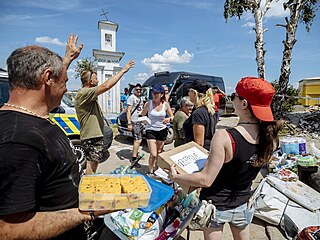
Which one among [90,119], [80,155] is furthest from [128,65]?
[80,155]

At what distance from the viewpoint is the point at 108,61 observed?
40.7 feet

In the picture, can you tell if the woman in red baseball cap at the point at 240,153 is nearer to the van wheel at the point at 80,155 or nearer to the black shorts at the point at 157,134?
the van wheel at the point at 80,155

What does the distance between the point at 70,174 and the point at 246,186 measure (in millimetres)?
1351

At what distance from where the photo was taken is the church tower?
40.1 feet

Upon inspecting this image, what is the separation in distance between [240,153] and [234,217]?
613 millimetres

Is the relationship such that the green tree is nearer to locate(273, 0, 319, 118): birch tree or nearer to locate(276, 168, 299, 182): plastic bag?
locate(273, 0, 319, 118): birch tree

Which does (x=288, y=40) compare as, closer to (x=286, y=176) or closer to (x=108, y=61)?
(x=286, y=176)

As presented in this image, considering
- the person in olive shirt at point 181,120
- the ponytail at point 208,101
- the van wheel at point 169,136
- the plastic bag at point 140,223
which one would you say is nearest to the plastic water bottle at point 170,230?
the plastic bag at point 140,223

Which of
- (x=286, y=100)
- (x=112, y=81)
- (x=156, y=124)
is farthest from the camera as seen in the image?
(x=286, y=100)

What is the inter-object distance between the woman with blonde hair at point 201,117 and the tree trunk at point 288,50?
280 inches

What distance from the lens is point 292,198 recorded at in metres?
2.94

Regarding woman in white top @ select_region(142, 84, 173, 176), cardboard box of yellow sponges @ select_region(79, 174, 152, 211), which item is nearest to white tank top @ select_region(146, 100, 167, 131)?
woman in white top @ select_region(142, 84, 173, 176)

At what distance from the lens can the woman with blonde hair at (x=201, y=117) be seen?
2617 millimetres

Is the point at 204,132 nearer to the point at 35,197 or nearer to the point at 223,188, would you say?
the point at 223,188
